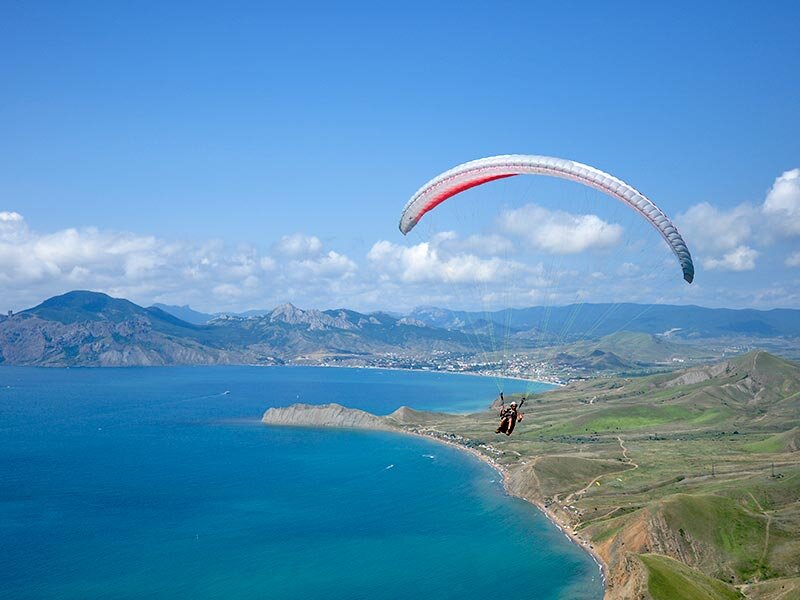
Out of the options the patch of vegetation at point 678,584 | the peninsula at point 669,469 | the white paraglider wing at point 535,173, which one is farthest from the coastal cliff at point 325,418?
the white paraglider wing at point 535,173

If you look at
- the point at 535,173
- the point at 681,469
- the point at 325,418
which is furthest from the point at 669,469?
the point at 325,418

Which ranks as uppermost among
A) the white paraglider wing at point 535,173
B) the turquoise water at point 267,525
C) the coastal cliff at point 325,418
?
the white paraglider wing at point 535,173

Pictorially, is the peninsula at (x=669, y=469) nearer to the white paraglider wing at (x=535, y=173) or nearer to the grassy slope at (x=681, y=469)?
the grassy slope at (x=681, y=469)

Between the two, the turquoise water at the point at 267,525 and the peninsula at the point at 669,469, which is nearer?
the peninsula at the point at 669,469

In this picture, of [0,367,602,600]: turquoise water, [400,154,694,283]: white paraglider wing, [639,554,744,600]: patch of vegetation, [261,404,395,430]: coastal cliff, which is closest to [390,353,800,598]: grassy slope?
[639,554,744,600]: patch of vegetation

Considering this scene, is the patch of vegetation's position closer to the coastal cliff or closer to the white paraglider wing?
the white paraglider wing
